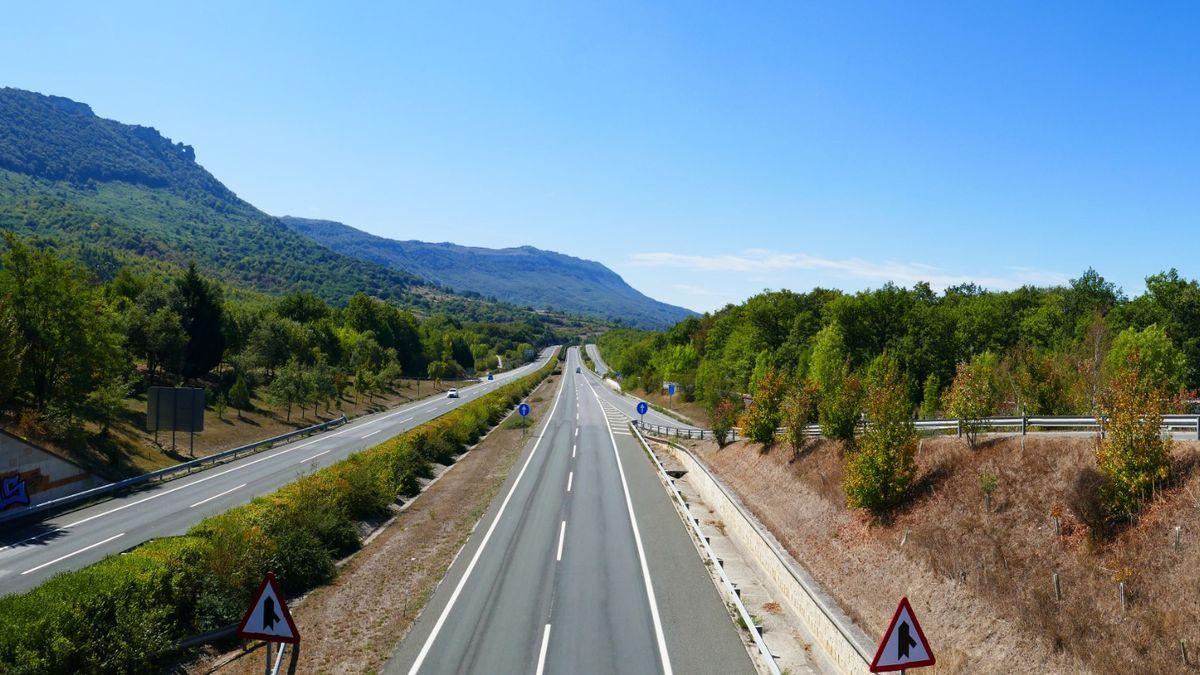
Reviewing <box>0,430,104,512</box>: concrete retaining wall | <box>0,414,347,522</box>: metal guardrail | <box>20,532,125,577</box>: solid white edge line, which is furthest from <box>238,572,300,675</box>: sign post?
<box>0,430,104,512</box>: concrete retaining wall

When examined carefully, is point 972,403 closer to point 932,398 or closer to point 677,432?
point 932,398

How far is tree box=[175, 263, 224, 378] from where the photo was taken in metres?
62.1

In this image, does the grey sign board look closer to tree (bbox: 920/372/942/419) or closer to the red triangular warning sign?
the red triangular warning sign

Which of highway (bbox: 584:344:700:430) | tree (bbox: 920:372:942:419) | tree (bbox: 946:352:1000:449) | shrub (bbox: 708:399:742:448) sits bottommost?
highway (bbox: 584:344:700:430)

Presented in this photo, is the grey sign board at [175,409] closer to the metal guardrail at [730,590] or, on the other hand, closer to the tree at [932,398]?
the metal guardrail at [730,590]

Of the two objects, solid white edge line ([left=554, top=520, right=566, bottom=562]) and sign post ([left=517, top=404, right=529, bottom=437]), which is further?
sign post ([left=517, top=404, right=529, bottom=437])

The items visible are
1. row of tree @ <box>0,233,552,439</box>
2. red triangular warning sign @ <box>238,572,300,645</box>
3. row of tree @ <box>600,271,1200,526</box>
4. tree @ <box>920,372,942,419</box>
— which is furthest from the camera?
tree @ <box>920,372,942,419</box>

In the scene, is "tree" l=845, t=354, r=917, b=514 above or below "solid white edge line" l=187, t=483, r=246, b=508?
above

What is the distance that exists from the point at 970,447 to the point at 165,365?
2561 inches

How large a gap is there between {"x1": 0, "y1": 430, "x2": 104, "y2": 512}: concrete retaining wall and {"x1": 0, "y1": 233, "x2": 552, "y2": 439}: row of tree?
4.01m

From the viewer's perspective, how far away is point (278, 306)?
117 m

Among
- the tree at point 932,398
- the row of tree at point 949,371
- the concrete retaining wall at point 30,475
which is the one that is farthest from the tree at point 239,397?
the tree at point 932,398

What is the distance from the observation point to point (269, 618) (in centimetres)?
1116

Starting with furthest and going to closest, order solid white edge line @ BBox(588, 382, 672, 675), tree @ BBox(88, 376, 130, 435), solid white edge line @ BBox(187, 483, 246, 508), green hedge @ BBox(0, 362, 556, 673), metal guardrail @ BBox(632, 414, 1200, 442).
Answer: tree @ BBox(88, 376, 130, 435) → solid white edge line @ BBox(187, 483, 246, 508) → metal guardrail @ BBox(632, 414, 1200, 442) → solid white edge line @ BBox(588, 382, 672, 675) → green hedge @ BBox(0, 362, 556, 673)
